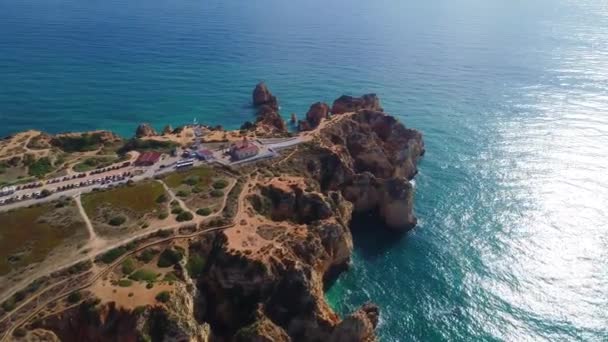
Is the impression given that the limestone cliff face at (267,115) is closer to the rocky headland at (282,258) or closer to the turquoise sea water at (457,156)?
the turquoise sea water at (457,156)

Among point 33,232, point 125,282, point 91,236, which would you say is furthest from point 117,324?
point 33,232

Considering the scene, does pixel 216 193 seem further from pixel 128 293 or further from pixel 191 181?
pixel 128 293

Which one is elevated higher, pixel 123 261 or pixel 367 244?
pixel 123 261

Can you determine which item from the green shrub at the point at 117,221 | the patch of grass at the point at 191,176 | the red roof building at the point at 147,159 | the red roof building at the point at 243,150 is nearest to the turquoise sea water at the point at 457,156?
the red roof building at the point at 243,150

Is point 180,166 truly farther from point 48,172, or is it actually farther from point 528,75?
point 528,75

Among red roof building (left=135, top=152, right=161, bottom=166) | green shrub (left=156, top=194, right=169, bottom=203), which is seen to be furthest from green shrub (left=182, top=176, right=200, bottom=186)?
red roof building (left=135, top=152, right=161, bottom=166)

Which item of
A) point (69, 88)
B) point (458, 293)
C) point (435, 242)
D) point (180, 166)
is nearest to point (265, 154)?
point (180, 166)

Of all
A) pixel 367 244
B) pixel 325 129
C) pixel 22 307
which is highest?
pixel 325 129
